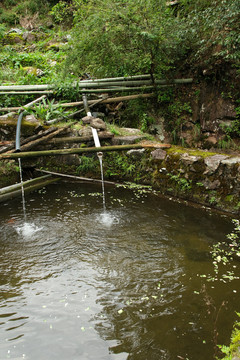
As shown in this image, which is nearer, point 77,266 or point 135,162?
point 77,266

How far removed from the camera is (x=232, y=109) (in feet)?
25.6

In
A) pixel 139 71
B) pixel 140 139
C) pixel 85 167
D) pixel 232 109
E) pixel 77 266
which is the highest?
pixel 139 71

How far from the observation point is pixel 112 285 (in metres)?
3.74

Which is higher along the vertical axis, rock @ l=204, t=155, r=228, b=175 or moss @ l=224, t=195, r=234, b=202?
rock @ l=204, t=155, r=228, b=175

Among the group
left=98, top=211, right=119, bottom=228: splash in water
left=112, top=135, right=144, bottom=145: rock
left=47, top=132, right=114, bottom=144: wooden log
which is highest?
left=47, top=132, right=114, bottom=144: wooden log

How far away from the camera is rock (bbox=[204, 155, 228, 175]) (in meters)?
6.14

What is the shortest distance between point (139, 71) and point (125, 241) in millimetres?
6642

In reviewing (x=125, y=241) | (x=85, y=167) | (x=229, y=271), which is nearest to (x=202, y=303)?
(x=229, y=271)

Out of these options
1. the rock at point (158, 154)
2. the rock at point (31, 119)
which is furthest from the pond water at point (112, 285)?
the rock at point (31, 119)

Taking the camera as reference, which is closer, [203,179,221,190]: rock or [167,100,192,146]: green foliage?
[203,179,221,190]: rock

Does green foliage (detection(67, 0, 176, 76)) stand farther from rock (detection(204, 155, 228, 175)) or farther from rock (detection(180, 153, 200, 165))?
rock (detection(204, 155, 228, 175))

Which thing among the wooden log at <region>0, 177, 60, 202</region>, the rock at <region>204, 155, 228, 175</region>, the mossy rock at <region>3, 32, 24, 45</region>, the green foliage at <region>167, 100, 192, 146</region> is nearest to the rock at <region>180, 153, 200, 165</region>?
the rock at <region>204, 155, 228, 175</region>

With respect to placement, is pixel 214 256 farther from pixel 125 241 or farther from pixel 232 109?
pixel 232 109

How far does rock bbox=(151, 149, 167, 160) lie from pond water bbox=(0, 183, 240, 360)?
62.6 inches
